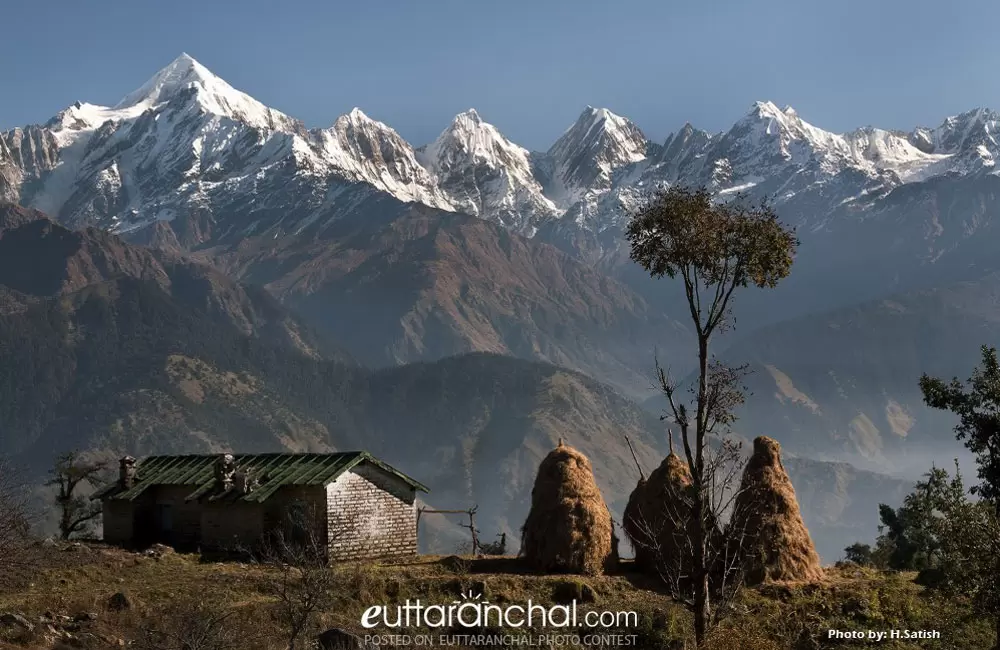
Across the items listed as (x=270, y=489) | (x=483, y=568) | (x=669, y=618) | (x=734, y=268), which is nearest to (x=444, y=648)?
(x=669, y=618)

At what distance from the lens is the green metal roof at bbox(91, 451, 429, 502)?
4856 cm

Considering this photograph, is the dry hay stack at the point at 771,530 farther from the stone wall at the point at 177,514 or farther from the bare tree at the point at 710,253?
the stone wall at the point at 177,514

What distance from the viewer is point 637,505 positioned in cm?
4297

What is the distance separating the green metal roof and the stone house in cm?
6

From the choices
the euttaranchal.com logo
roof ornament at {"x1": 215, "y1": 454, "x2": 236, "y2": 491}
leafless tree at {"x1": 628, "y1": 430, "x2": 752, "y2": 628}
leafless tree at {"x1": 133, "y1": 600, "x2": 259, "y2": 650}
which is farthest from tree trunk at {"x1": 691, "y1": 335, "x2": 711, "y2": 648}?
roof ornament at {"x1": 215, "y1": 454, "x2": 236, "y2": 491}

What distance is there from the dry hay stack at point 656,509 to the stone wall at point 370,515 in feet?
36.9

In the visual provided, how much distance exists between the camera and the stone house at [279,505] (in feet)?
157

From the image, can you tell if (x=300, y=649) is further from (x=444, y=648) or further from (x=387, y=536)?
(x=387, y=536)

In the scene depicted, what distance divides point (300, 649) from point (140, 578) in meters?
13.3

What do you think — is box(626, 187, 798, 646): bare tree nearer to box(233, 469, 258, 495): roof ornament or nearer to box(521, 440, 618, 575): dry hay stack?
box(521, 440, 618, 575): dry hay stack

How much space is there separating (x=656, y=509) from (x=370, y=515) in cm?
1354

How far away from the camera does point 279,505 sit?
4869cm

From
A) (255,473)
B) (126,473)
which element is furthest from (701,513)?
(126,473)

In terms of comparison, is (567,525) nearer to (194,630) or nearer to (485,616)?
(485,616)
